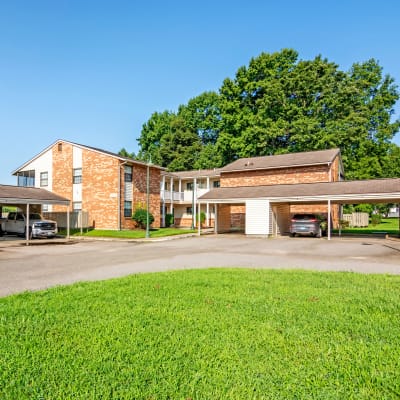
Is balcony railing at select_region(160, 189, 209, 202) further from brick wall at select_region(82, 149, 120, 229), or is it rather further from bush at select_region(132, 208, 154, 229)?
brick wall at select_region(82, 149, 120, 229)

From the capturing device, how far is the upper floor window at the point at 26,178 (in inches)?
1280

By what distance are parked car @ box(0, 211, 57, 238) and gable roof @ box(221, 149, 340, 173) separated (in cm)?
1855

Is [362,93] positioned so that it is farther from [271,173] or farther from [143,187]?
[143,187]

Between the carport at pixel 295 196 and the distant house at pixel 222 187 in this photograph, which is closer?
the carport at pixel 295 196

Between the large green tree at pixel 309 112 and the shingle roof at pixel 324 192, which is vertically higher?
the large green tree at pixel 309 112

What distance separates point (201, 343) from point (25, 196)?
2080 cm

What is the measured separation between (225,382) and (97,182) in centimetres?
2642

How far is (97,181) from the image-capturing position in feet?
90.7

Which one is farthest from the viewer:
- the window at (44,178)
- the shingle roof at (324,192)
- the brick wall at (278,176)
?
the window at (44,178)

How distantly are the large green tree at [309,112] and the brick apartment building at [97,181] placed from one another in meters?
19.4

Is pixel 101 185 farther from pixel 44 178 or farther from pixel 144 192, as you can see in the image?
pixel 44 178

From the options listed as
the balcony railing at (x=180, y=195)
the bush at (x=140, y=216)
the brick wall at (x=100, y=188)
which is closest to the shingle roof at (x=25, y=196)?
the brick wall at (x=100, y=188)

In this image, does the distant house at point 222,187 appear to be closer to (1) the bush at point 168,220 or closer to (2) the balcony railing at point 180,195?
(2) the balcony railing at point 180,195

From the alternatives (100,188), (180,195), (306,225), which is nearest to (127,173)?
(100,188)
